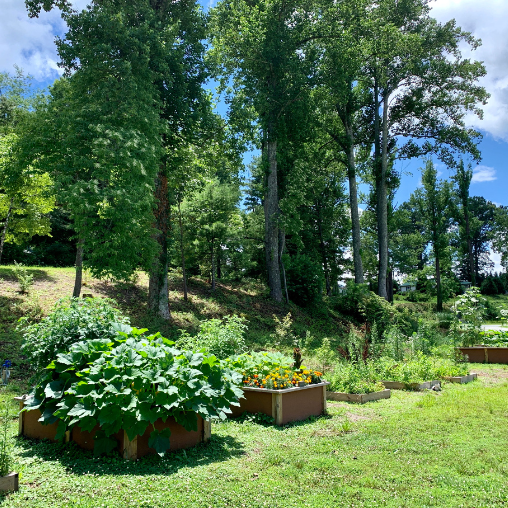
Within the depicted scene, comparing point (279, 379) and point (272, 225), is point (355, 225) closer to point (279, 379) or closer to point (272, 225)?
point (272, 225)

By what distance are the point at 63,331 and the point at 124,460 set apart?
5.22 ft

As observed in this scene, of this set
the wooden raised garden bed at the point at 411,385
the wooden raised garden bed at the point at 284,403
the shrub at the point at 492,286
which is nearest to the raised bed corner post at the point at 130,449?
the wooden raised garden bed at the point at 284,403

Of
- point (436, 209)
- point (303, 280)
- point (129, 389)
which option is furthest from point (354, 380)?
point (436, 209)

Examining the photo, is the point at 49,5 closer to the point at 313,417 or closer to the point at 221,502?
the point at 313,417

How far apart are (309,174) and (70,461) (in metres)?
21.0

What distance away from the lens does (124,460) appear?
3855 mm

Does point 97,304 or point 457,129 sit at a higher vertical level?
point 457,129

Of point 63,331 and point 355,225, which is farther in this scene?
point 355,225

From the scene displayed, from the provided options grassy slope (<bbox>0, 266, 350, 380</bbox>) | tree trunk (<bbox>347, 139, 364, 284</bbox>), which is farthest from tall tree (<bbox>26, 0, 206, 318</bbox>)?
tree trunk (<bbox>347, 139, 364, 284</bbox>)

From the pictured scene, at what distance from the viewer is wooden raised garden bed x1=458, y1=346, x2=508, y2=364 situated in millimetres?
12320

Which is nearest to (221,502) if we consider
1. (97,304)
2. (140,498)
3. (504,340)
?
(140,498)

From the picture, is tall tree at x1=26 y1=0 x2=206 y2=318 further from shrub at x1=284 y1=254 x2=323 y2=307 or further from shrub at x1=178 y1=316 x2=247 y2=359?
shrub at x1=284 y1=254 x2=323 y2=307

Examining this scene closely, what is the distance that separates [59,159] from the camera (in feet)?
38.5

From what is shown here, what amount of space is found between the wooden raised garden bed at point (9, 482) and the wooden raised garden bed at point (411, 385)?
22.0ft
